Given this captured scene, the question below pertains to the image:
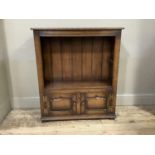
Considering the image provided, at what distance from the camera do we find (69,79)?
7.69 ft

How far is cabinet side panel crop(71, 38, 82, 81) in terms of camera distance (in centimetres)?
220

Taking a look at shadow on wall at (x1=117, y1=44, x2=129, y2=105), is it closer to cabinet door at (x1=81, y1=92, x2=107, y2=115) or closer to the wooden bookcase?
the wooden bookcase

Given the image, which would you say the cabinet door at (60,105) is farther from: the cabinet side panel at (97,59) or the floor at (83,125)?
the cabinet side panel at (97,59)

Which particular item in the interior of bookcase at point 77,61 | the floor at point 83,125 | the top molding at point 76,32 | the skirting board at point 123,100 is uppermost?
the top molding at point 76,32

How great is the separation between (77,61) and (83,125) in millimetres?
824

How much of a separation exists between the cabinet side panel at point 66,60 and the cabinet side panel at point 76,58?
5cm

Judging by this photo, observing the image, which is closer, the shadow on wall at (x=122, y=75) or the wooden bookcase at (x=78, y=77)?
the wooden bookcase at (x=78, y=77)

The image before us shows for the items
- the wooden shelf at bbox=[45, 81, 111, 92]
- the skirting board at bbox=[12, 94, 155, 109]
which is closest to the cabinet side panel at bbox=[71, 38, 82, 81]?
the wooden shelf at bbox=[45, 81, 111, 92]

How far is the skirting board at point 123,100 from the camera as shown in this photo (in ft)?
8.41

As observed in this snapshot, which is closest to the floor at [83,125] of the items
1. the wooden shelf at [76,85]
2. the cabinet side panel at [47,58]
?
the wooden shelf at [76,85]

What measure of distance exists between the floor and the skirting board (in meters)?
0.15
